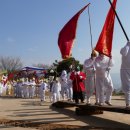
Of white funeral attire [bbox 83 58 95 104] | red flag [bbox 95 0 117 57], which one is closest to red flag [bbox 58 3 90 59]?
white funeral attire [bbox 83 58 95 104]

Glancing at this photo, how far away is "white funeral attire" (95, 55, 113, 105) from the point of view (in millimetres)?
12562

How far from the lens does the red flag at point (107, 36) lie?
1171 cm

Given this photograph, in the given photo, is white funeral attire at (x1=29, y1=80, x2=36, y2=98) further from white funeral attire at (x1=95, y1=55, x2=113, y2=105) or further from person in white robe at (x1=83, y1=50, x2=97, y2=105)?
white funeral attire at (x1=95, y1=55, x2=113, y2=105)

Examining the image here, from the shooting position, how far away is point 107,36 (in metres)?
11.8

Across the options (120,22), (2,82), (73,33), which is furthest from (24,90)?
(120,22)

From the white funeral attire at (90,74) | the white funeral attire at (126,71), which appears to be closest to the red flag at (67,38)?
the white funeral attire at (90,74)

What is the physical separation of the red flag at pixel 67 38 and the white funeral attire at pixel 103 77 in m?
1.13

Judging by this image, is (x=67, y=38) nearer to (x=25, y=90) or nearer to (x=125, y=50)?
(x=125, y=50)

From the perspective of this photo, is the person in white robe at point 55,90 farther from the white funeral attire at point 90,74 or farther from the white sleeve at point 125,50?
the white sleeve at point 125,50

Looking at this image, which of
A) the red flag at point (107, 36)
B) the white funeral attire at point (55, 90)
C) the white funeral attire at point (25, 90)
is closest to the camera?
the red flag at point (107, 36)

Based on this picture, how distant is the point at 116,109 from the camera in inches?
400

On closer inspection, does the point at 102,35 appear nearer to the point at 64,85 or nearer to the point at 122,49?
the point at 122,49

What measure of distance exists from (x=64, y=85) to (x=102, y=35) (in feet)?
38.5

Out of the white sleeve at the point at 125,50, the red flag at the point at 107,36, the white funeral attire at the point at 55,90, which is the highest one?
the red flag at the point at 107,36
